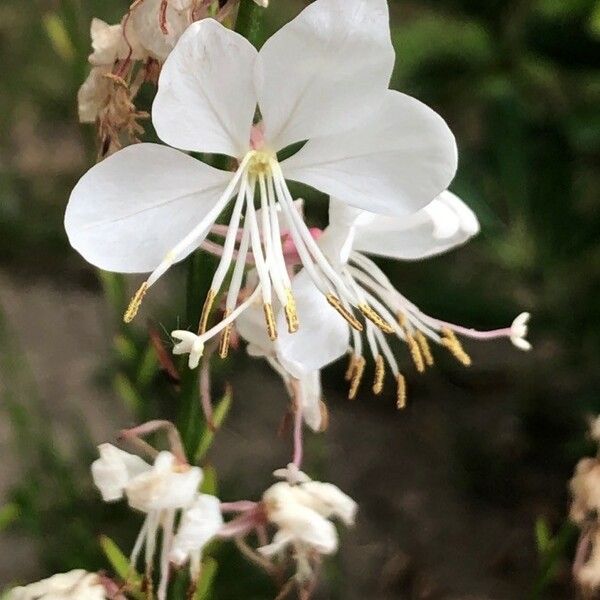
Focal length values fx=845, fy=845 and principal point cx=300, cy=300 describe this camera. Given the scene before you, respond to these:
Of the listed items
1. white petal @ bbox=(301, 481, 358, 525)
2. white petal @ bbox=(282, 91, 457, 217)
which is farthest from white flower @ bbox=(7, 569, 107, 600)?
white petal @ bbox=(282, 91, 457, 217)

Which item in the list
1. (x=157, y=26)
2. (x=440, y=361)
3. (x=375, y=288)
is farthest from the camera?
(x=440, y=361)

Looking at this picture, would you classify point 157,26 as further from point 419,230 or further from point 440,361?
point 440,361

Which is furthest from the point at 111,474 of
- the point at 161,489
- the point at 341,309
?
the point at 341,309

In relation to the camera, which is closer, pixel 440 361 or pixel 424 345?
pixel 424 345

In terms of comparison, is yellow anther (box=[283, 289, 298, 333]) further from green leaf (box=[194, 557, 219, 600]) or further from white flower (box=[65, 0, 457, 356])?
green leaf (box=[194, 557, 219, 600])

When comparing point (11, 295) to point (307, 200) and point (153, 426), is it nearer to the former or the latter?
point (307, 200)

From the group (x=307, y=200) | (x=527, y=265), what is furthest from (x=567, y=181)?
(x=307, y=200)
